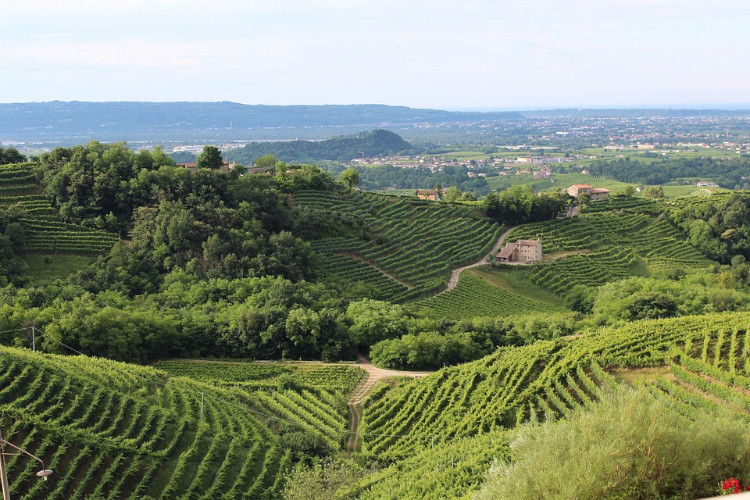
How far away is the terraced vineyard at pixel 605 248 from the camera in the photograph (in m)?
55.7

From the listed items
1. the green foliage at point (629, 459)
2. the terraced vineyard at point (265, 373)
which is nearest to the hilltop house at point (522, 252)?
the terraced vineyard at point (265, 373)

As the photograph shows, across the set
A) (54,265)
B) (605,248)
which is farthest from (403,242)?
(54,265)

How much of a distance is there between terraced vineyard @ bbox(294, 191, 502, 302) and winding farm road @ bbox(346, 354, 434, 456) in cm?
→ 1443

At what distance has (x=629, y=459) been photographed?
12.4 metres

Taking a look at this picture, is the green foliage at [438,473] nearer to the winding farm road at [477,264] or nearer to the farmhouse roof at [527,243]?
the winding farm road at [477,264]

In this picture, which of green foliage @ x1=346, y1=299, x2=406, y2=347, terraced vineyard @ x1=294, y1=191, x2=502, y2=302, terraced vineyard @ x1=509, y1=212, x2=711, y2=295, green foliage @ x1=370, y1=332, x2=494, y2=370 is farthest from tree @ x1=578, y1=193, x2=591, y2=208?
green foliage @ x1=370, y1=332, x2=494, y2=370

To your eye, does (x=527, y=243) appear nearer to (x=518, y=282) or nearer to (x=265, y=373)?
(x=518, y=282)

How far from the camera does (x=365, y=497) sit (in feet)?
62.0

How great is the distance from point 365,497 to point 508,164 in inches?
7106

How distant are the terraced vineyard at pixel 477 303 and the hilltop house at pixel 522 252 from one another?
21.3ft

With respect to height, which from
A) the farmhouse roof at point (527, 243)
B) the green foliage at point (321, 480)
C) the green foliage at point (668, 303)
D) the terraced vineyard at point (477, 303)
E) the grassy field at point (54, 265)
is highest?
the grassy field at point (54, 265)

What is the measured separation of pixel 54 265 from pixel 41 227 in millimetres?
4537

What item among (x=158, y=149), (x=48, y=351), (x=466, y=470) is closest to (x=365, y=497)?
(x=466, y=470)

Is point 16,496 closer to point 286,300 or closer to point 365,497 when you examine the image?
point 365,497
